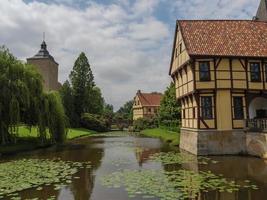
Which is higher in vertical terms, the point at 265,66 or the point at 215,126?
the point at 265,66

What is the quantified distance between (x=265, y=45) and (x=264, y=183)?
1515 cm

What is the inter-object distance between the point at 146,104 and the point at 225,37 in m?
67.6

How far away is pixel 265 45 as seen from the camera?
1061 inches

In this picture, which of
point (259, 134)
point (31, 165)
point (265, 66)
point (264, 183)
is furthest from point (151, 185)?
point (265, 66)

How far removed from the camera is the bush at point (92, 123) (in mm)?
69812

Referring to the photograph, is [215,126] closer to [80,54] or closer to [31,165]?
[31,165]

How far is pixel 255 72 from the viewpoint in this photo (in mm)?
26188

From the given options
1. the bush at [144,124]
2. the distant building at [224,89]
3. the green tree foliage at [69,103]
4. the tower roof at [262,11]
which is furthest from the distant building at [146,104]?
the distant building at [224,89]

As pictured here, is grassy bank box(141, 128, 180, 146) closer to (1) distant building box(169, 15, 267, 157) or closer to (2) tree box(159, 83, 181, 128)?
(2) tree box(159, 83, 181, 128)

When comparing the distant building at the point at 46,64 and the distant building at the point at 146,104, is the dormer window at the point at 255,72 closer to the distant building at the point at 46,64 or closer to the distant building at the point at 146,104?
the distant building at the point at 46,64

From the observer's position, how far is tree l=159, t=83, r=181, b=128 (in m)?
49.2

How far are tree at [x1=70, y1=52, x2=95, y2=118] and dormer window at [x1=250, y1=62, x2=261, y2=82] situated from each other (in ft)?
157

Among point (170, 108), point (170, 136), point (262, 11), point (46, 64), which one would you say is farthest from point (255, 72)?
point (46, 64)

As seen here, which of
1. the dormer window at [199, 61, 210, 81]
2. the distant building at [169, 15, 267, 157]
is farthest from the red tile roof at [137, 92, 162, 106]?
the dormer window at [199, 61, 210, 81]
